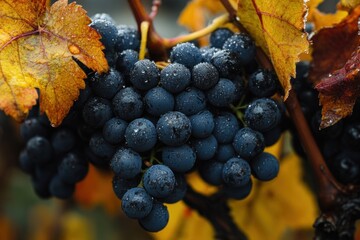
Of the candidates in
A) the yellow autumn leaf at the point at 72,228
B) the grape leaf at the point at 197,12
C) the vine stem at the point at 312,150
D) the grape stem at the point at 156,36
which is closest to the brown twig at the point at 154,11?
the grape stem at the point at 156,36

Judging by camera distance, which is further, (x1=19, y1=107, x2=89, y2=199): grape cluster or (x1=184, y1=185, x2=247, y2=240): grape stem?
(x1=184, y1=185, x2=247, y2=240): grape stem

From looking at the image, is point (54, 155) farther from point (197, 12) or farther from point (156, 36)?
point (197, 12)

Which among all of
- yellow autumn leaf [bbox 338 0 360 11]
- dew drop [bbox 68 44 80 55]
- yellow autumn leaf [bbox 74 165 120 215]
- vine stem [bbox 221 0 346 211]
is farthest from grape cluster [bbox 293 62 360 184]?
yellow autumn leaf [bbox 74 165 120 215]

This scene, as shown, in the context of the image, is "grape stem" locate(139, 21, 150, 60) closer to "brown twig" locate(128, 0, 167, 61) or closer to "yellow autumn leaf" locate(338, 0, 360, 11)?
"brown twig" locate(128, 0, 167, 61)

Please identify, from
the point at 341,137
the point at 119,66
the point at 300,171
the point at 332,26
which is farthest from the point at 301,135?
the point at 300,171

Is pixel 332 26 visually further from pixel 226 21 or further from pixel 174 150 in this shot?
pixel 174 150

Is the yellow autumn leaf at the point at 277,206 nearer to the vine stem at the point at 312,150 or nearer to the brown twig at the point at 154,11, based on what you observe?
the vine stem at the point at 312,150

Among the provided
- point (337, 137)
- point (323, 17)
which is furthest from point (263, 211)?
point (323, 17)
